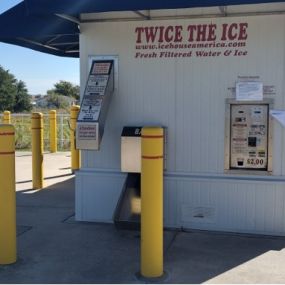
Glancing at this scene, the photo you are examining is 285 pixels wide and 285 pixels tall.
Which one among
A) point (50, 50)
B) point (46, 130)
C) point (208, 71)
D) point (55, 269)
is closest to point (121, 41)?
point (208, 71)

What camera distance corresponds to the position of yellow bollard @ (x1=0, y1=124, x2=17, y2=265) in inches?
193

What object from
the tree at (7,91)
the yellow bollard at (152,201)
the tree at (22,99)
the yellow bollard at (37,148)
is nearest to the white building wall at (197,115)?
the yellow bollard at (152,201)

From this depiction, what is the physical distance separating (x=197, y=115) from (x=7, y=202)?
2.57m

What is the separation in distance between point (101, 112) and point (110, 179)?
40.3 inches

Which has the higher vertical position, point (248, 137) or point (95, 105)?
point (95, 105)

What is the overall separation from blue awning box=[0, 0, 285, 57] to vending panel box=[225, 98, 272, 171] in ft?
5.13

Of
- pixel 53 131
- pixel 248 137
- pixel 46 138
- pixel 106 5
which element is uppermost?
pixel 106 5

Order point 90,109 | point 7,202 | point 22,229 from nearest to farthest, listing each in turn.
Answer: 1. point 7,202
2. point 90,109
3. point 22,229

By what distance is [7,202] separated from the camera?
4.94 meters

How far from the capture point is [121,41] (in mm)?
6312

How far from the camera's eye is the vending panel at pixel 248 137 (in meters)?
5.94

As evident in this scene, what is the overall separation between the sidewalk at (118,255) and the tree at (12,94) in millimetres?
54254

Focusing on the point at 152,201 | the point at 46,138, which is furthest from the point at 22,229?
the point at 46,138

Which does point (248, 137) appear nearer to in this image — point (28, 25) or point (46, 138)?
point (28, 25)
